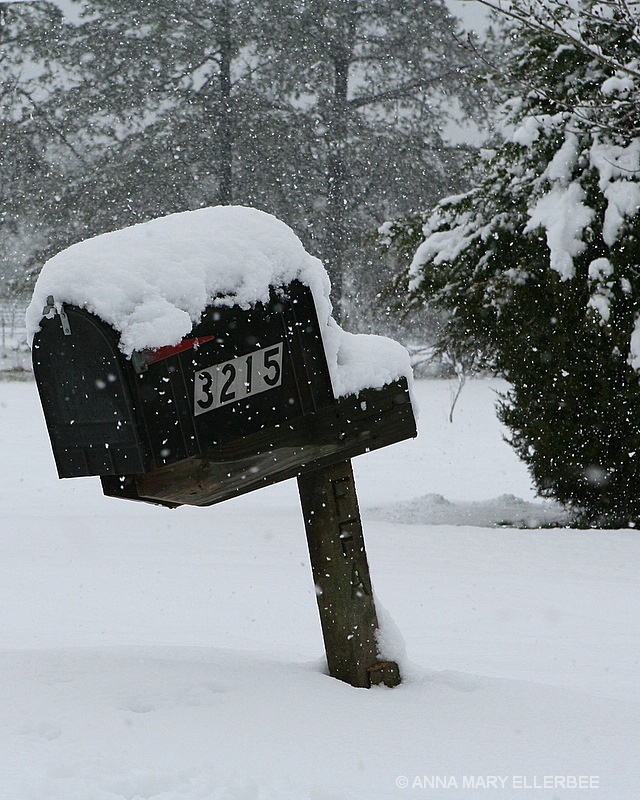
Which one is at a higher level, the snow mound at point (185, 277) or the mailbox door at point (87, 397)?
the snow mound at point (185, 277)

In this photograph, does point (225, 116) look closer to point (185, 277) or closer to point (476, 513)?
point (476, 513)

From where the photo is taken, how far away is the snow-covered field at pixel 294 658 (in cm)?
203

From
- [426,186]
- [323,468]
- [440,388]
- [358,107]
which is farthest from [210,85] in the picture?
[323,468]

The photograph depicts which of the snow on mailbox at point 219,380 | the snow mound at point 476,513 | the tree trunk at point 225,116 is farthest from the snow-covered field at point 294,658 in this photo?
the tree trunk at point 225,116

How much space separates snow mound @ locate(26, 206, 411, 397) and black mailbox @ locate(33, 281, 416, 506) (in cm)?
4

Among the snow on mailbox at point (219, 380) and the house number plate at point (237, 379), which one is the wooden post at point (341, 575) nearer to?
the snow on mailbox at point (219, 380)

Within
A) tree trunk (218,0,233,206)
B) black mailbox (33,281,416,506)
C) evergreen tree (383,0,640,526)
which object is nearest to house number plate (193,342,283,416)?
black mailbox (33,281,416,506)

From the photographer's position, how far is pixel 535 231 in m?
7.96

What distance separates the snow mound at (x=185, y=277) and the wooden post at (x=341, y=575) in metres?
0.31

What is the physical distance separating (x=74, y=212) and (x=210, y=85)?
14.4ft

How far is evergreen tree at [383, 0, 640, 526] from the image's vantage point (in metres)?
7.54

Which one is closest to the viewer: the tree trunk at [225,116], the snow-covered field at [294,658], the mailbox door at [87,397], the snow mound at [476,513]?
the snow-covered field at [294,658]

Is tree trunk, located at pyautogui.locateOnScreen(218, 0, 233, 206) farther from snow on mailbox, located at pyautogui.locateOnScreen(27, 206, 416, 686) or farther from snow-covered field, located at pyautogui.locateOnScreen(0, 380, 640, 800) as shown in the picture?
snow on mailbox, located at pyautogui.locateOnScreen(27, 206, 416, 686)

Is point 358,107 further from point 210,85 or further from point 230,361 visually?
point 230,361
